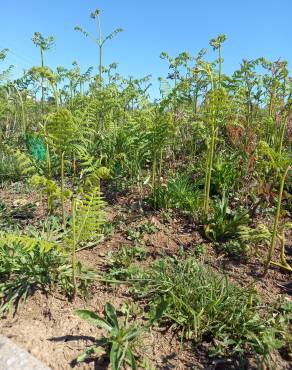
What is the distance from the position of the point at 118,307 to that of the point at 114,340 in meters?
0.39

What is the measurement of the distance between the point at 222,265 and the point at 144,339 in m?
0.95

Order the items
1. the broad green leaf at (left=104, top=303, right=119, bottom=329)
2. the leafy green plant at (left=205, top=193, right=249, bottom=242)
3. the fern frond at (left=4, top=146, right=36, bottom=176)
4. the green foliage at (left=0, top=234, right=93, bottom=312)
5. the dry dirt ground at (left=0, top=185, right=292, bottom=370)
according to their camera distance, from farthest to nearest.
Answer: the leafy green plant at (left=205, top=193, right=249, bottom=242), the fern frond at (left=4, top=146, right=36, bottom=176), the green foliage at (left=0, top=234, right=93, bottom=312), the broad green leaf at (left=104, top=303, right=119, bottom=329), the dry dirt ground at (left=0, top=185, right=292, bottom=370)

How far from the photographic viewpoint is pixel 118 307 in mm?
2342

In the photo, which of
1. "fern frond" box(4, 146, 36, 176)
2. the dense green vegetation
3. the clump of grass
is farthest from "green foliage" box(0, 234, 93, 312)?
"fern frond" box(4, 146, 36, 176)

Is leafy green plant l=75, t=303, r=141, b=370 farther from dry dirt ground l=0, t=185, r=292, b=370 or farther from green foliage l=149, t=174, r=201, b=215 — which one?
green foliage l=149, t=174, r=201, b=215

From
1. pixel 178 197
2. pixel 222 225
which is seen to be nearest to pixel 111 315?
pixel 222 225

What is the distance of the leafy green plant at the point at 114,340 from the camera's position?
73.6 inches

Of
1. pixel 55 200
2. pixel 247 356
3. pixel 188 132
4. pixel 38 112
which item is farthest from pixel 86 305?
pixel 38 112

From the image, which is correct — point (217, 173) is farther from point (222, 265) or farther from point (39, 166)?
point (39, 166)

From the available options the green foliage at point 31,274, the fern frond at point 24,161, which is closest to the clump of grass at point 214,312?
the green foliage at point 31,274

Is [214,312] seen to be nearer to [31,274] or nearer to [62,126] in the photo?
[31,274]

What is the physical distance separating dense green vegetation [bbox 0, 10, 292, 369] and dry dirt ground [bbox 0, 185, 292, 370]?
0.06 m

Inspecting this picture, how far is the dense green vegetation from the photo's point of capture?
2135 mm

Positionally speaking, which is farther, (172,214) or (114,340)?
(172,214)
